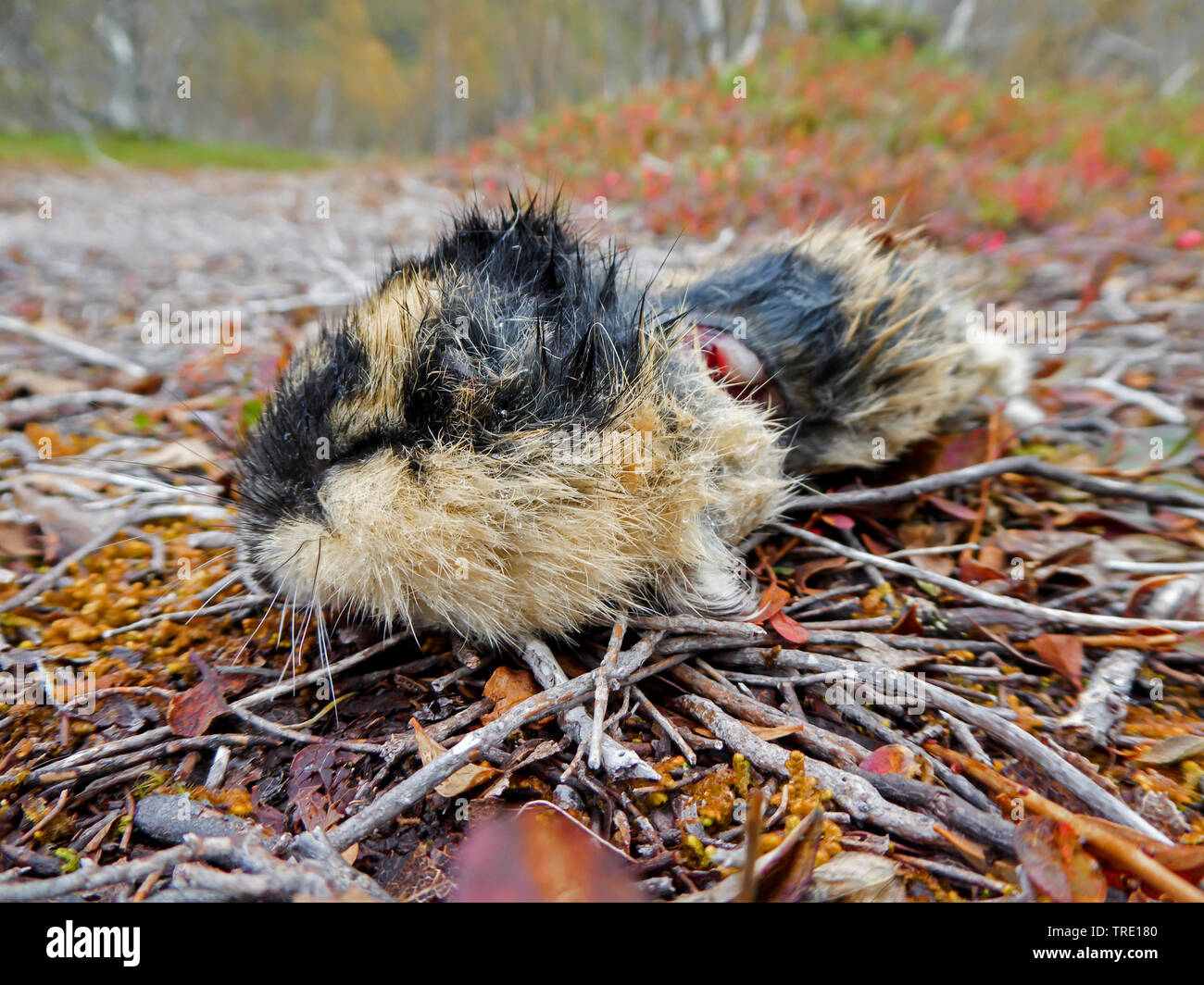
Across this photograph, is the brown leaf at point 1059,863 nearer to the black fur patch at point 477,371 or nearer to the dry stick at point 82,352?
the black fur patch at point 477,371

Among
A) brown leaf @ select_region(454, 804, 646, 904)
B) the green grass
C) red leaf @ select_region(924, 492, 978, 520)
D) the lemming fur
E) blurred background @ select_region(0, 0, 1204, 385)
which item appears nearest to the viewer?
brown leaf @ select_region(454, 804, 646, 904)

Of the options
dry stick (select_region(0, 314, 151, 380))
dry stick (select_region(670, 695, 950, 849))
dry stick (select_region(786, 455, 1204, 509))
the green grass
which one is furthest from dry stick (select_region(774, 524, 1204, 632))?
the green grass

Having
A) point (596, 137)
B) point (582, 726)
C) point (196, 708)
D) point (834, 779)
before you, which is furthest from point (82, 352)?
point (596, 137)

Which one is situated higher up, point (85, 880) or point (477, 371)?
point (477, 371)

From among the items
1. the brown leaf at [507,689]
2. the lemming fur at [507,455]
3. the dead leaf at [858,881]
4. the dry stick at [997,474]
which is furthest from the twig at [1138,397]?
the brown leaf at [507,689]

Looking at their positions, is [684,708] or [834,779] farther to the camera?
[684,708]

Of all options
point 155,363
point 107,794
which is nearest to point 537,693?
point 107,794

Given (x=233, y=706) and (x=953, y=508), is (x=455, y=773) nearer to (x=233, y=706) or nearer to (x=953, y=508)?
(x=233, y=706)

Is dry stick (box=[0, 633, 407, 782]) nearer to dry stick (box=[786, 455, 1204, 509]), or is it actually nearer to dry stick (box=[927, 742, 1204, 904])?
dry stick (box=[786, 455, 1204, 509])
